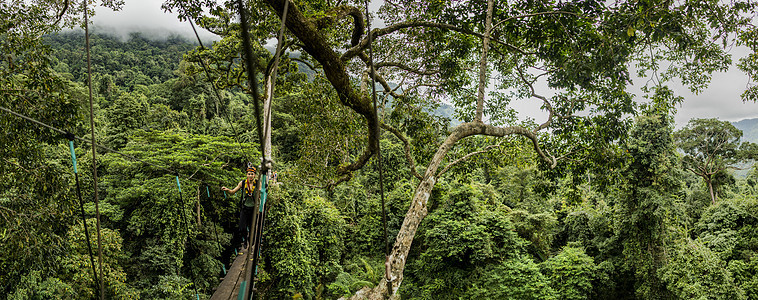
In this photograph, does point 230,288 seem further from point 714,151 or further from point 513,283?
point 714,151

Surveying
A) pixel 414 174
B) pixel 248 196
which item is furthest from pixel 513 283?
pixel 248 196

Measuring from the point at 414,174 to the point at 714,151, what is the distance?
19.5 meters

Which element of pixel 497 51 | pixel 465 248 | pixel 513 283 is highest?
pixel 497 51

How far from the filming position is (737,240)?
29.8ft

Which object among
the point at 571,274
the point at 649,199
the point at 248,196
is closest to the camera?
the point at 248,196

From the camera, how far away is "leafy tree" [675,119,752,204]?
15.7 m

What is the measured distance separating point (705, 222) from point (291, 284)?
13.3 metres

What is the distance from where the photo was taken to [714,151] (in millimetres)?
15945

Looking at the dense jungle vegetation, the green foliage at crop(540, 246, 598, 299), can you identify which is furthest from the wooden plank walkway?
the green foliage at crop(540, 246, 598, 299)

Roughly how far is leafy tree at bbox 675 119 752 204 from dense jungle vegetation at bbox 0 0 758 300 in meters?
0.11

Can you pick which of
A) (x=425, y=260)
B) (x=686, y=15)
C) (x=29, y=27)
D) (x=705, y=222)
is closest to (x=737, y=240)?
(x=705, y=222)

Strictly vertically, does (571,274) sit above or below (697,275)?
below

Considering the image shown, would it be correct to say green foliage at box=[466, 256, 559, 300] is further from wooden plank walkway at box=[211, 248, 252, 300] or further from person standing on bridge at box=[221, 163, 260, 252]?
wooden plank walkway at box=[211, 248, 252, 300]

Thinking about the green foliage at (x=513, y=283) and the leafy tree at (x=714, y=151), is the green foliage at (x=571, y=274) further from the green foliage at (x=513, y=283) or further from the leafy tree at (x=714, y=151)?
the leafy tree at (x=714, y=151)
